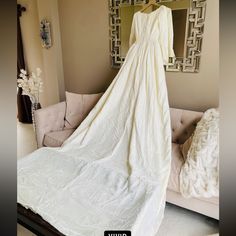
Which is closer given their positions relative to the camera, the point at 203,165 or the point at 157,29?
the point at 203,165

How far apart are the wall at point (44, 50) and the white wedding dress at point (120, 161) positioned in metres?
1.03

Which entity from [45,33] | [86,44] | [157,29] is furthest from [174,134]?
[45,33]

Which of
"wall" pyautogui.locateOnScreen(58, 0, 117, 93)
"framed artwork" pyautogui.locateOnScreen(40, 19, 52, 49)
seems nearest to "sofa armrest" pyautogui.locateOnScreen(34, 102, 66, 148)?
"wall" pyautogui.locateOnScreen(58, 0, 117, 93)

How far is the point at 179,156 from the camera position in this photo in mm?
1453

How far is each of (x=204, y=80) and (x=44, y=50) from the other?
5.99 ft

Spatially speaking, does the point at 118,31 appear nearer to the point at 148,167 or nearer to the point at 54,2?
the point at 54,2

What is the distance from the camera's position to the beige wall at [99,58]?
61.6 inches

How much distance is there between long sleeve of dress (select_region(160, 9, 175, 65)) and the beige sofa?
43cm

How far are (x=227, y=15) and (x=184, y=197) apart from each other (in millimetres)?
1195

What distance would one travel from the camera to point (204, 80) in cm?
163

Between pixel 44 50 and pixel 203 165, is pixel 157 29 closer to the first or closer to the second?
pixel 203 165

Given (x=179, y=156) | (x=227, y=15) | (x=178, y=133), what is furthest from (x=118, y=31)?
(x=227, y=15)

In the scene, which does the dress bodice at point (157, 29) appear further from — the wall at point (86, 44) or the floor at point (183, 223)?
the floor at point (183, 223)

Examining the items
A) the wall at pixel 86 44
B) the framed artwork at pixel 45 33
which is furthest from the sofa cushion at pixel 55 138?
the framed artwork at pixel 45 33
